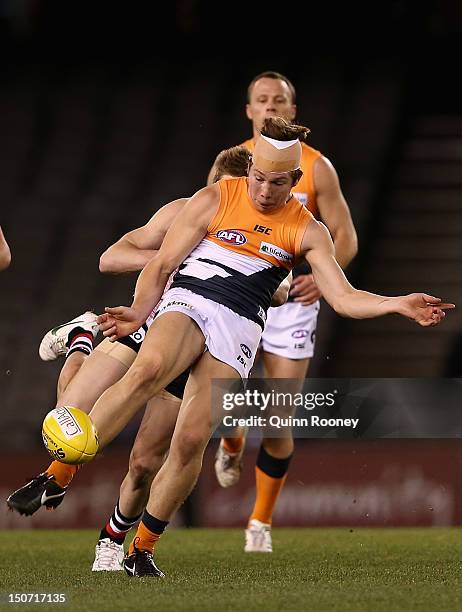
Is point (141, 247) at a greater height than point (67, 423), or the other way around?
point (141, 247)

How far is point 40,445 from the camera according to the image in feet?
42.3

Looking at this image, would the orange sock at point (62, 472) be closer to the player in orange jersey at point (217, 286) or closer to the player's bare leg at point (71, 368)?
the player in orange jersey at point (217, 286)

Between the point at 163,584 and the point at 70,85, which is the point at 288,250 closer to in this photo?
the point at 163,584

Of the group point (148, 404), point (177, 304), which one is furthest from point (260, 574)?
point (177, 304)

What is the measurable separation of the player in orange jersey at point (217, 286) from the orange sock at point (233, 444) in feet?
7.57

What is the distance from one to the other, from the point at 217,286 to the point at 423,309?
112 centimetres

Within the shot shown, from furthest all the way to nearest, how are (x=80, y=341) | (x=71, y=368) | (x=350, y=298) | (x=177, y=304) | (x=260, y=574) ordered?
(x=80, y=341)
(x=71, y=368)
(x=260, y=574)
(x=177, y=304)
(x=350, y=298)

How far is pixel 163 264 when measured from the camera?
6.78 metres

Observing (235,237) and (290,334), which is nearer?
(235,237)

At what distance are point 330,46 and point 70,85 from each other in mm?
3453

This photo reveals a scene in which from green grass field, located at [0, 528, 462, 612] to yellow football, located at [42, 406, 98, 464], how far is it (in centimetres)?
57

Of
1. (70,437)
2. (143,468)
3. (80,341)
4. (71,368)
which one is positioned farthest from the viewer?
(80,341)

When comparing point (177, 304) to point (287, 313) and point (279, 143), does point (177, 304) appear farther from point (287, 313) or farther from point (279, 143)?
point (287, 313)

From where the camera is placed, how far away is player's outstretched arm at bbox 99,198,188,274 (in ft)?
23.7
